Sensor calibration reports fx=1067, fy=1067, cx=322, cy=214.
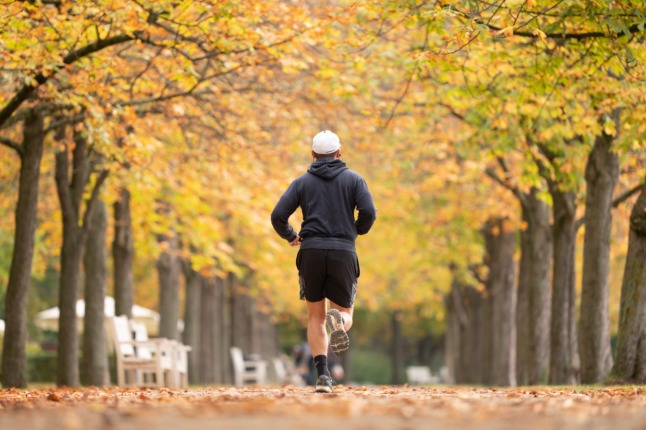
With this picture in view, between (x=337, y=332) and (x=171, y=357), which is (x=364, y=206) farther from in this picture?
(x=171, y=357)

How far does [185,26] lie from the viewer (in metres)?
13.3

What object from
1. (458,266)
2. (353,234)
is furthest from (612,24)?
(458,266)

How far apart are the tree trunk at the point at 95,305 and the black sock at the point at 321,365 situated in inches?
339

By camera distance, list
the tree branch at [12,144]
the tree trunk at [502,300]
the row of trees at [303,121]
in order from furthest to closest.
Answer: the tree trunk at [502,300] < the tree branch at [12,144] < the row of trees at [303,121]

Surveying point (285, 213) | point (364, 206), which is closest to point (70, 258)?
point (285, 213)

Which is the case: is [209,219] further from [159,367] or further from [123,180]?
[159,367]

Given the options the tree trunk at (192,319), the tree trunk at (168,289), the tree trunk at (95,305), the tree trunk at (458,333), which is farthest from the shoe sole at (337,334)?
the tree trunk at (458,333)

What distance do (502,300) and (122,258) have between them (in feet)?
30.9

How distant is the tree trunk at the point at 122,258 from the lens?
22.0 m

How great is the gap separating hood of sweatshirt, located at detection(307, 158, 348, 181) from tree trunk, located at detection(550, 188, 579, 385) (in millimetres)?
8517

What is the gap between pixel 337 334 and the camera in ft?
31.1

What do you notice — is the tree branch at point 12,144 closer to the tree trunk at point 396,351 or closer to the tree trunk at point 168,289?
the tree trunk at point 168,289

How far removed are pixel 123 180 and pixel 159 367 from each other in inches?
162

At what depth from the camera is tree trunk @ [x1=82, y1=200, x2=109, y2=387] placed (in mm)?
18391
